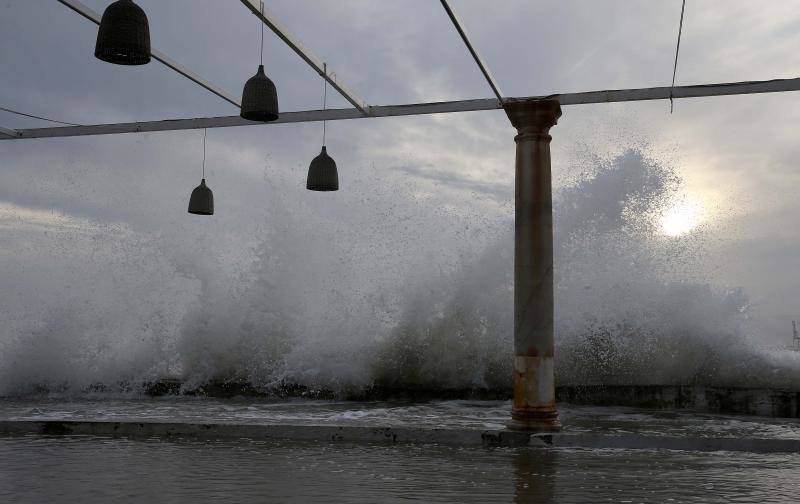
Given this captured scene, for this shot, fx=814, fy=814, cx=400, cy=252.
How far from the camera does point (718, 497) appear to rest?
410 centimetres

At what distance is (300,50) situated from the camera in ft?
23.2

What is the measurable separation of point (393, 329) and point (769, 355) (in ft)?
20.7

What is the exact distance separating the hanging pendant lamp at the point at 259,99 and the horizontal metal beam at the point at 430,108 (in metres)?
2.15

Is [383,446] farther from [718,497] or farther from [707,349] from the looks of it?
[707,349]

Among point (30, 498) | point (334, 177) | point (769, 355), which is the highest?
point (334, 177)

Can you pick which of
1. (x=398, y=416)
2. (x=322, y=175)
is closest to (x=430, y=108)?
(x=322, y=175)

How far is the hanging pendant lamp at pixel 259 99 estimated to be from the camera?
6.16 meters

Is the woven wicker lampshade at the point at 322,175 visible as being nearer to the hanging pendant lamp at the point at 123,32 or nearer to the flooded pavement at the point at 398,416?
the flooded pavement at the point at 398,416

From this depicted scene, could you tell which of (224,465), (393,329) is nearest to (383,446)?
(224,465)

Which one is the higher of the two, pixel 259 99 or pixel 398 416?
pixel 259 99

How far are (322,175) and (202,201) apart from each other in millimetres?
1916

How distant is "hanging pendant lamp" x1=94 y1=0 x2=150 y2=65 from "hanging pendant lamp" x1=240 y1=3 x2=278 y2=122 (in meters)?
1.31

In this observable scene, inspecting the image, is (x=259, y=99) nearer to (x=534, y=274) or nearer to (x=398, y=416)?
(x=534, y=274)

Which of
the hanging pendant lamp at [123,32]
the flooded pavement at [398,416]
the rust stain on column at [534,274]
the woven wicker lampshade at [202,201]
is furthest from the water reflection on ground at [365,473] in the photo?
the woven wicker lampshade at [202,201]
